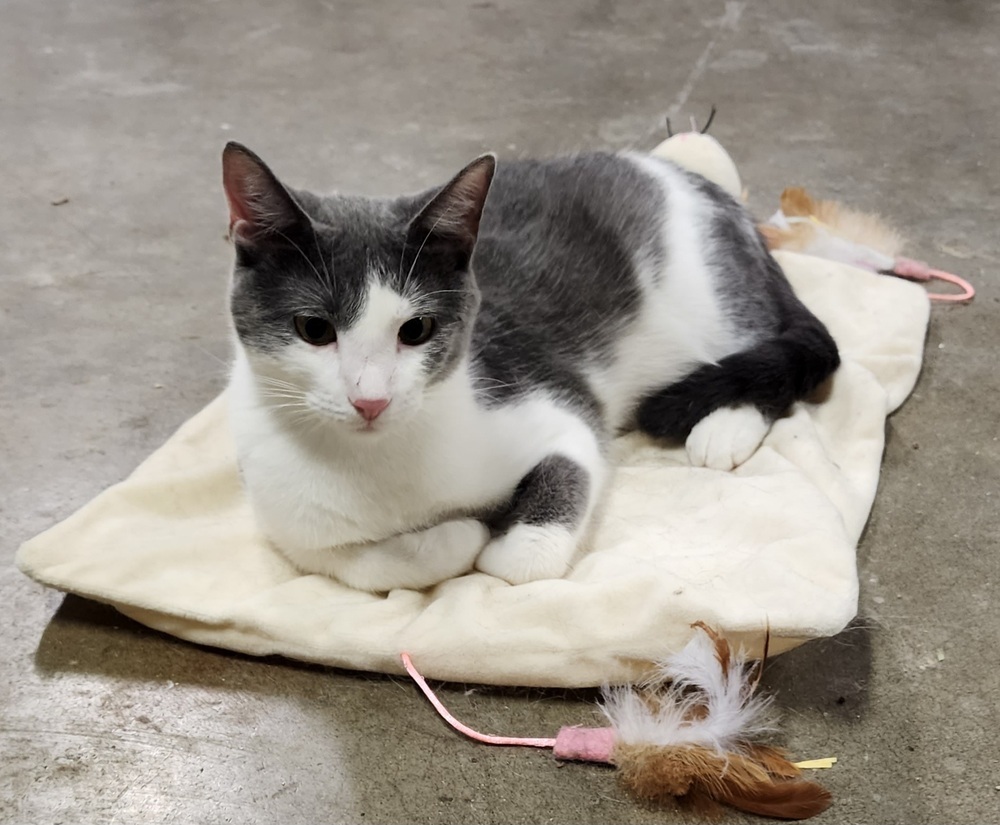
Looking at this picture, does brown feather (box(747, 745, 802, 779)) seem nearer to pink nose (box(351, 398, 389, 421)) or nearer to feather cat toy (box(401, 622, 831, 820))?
feather cat toy (box(401, 622, 831, 820))

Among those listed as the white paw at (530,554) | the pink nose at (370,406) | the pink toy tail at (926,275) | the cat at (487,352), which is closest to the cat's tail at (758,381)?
the cat at (487,352)

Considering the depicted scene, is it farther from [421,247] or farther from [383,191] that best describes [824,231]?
[421,247]

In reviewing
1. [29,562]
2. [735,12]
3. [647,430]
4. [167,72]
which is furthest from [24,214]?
[735,12]

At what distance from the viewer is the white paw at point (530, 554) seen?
1367 mm

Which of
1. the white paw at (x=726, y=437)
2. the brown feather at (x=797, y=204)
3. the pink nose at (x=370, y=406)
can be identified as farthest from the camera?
the brown feather at (x=797, y=204)

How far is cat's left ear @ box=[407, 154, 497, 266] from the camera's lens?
3.81 ft

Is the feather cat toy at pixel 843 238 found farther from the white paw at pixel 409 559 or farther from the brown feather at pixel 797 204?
the white paw at pixel 409 559

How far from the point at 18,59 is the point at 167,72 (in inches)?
→ 24.3

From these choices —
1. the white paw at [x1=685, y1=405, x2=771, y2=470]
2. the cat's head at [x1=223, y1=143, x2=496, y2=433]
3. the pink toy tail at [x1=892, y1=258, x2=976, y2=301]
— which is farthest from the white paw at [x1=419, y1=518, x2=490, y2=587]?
the pink toy tail at [x1=892, y1=258, x2=976, y2=301]

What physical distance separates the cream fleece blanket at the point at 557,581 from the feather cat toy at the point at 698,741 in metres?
0.04

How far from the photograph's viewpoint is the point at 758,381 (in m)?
Answer: 1.68

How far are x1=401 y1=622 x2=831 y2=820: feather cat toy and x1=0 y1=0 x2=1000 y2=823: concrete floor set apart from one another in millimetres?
38

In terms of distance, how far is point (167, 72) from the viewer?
3.46 meters

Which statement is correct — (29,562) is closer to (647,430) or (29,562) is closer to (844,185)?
(647,430)
